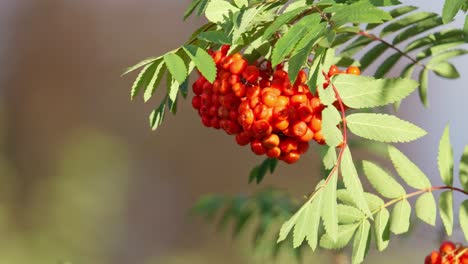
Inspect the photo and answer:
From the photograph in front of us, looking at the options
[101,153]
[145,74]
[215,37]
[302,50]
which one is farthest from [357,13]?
[101,153]

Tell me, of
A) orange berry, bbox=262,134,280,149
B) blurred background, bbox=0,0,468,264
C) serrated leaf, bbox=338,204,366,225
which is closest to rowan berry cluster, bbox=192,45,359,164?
orange berry, bbox=262,134,280,149

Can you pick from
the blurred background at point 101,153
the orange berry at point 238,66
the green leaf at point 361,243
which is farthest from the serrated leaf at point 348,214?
the blurred background at point 101,153

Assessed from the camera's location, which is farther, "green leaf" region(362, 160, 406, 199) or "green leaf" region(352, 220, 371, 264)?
"green leaf" region(362, 160, 406, 199)

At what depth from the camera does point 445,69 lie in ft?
4.21

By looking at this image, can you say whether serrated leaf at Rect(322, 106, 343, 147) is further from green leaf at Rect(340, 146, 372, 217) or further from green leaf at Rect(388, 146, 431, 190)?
green leaf at Rect(388, 146, 431, 190)

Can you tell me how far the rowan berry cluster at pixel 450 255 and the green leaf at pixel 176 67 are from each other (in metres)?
0.50

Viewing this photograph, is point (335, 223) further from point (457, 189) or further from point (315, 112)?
point (457, 189)

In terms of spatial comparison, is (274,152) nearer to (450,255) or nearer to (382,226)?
(382,226)

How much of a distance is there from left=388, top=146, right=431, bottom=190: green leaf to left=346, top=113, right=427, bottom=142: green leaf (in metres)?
0.18

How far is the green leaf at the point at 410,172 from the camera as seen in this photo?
1.15 m

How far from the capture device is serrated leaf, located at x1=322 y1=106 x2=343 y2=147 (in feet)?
3.09

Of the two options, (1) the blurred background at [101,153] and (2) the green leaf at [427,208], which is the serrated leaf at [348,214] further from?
(1) the blurred background at [101,153]

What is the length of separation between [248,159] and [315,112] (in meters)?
4.07

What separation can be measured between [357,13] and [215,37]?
6.8 inches
